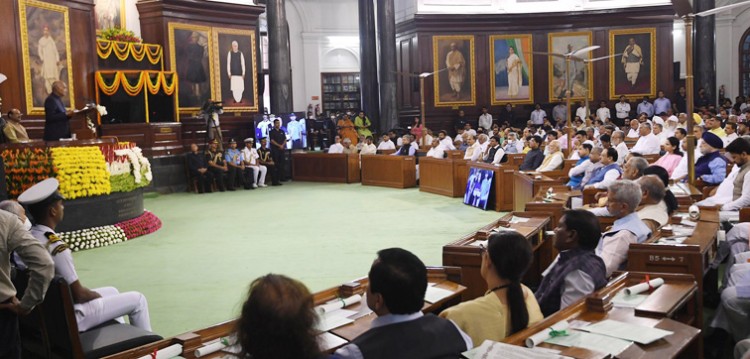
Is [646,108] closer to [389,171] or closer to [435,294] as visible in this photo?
[389,171]

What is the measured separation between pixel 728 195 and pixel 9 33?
1112 centimetres

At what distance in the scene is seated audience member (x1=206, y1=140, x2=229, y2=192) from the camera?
15.8 m

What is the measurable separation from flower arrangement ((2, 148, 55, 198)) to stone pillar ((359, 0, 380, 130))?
13.3 m

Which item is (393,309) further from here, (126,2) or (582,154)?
(126,2)

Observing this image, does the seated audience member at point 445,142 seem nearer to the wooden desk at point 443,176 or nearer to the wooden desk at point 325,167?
the wooden desk at point 443,176

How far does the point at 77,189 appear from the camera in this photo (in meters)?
9.36

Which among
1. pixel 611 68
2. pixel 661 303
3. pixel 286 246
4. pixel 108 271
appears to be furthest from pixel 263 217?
pixel 611 68

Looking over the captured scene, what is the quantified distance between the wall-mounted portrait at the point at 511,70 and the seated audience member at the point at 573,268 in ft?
62.7

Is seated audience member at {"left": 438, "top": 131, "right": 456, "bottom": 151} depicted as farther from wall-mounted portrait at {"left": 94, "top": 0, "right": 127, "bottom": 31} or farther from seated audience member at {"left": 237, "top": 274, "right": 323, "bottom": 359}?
seated audience member at {"left": 237, "top": 274, "right": 323, "bottom": 359}

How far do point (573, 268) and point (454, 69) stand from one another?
19026mm

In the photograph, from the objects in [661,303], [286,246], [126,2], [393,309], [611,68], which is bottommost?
[286,246]

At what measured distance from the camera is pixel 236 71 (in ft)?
60.3

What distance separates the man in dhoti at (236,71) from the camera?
18266mm

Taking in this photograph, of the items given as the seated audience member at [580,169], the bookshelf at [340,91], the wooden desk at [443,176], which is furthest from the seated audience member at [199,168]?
the bookshelf at [340,91]
